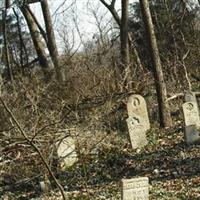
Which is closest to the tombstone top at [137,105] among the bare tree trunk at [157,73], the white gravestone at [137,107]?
the white gravestone at [137,107]

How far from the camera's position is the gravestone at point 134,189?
7766mm

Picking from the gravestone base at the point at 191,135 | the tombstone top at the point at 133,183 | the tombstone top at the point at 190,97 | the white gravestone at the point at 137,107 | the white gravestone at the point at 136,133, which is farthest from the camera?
the tombstone top at the point at 190,97

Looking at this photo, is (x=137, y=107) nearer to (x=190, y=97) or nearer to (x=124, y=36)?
(x=190, y=97)

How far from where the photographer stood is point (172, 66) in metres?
24.9

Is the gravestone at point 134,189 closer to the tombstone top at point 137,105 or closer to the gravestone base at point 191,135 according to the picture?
the gravestone base at point 191,135

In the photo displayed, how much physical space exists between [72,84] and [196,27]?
18386 mm

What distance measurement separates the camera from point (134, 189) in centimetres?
787

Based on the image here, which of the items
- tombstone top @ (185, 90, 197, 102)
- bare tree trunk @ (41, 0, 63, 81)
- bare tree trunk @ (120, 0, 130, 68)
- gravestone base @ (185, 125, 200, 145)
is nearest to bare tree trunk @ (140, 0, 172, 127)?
tombstone top @ (185, 90, 197, 102)

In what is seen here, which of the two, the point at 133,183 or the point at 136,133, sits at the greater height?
the point at 136,133

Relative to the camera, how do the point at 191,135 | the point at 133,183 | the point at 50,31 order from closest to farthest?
1. the point at 133,183
2. the point at 191,135
3. the point at 50,31

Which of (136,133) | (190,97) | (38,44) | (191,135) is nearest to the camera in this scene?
(191,135)

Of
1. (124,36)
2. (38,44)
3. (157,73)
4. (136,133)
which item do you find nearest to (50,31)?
(38,44)

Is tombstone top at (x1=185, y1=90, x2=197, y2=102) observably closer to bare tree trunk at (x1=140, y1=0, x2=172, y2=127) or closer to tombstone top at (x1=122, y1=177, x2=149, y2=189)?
bare tree trunk at (x1=140, y1=0, x2=172, y2=127)

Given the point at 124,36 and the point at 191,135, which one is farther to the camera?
the point at 124,36
